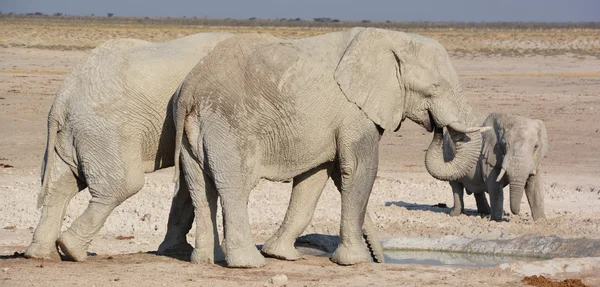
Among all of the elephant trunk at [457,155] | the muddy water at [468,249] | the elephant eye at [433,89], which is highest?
the elephant eye at [433,89]

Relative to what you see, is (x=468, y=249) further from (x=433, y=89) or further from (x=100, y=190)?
(x=100, y=190)

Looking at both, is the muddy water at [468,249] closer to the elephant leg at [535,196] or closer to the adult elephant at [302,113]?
the adult elephant at [302,113]

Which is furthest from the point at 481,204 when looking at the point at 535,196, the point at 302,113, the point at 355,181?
the point at 302,113

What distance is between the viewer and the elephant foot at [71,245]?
8719 millimetres

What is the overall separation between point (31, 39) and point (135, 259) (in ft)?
139

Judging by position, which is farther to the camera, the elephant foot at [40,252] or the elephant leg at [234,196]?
the elephant foot at [40,252]

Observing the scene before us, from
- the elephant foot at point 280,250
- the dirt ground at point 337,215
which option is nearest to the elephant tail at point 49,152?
the dirt ground at point 337,215

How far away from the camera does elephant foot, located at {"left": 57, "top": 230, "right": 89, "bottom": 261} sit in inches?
343

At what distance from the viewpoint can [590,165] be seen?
54.9 feet

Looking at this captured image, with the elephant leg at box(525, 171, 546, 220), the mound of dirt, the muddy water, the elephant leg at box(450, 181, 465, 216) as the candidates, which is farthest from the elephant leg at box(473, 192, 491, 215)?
the mound of dirt

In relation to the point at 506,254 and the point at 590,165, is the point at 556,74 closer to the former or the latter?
the point at 590,165

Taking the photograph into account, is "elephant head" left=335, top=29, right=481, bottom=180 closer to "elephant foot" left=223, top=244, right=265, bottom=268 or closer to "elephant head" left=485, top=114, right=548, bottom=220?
"elephant foot" left=223, top=244, right=265, bottom=268

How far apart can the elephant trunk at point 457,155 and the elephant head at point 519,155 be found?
345 cm

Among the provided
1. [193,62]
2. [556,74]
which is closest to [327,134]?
[193,62]
